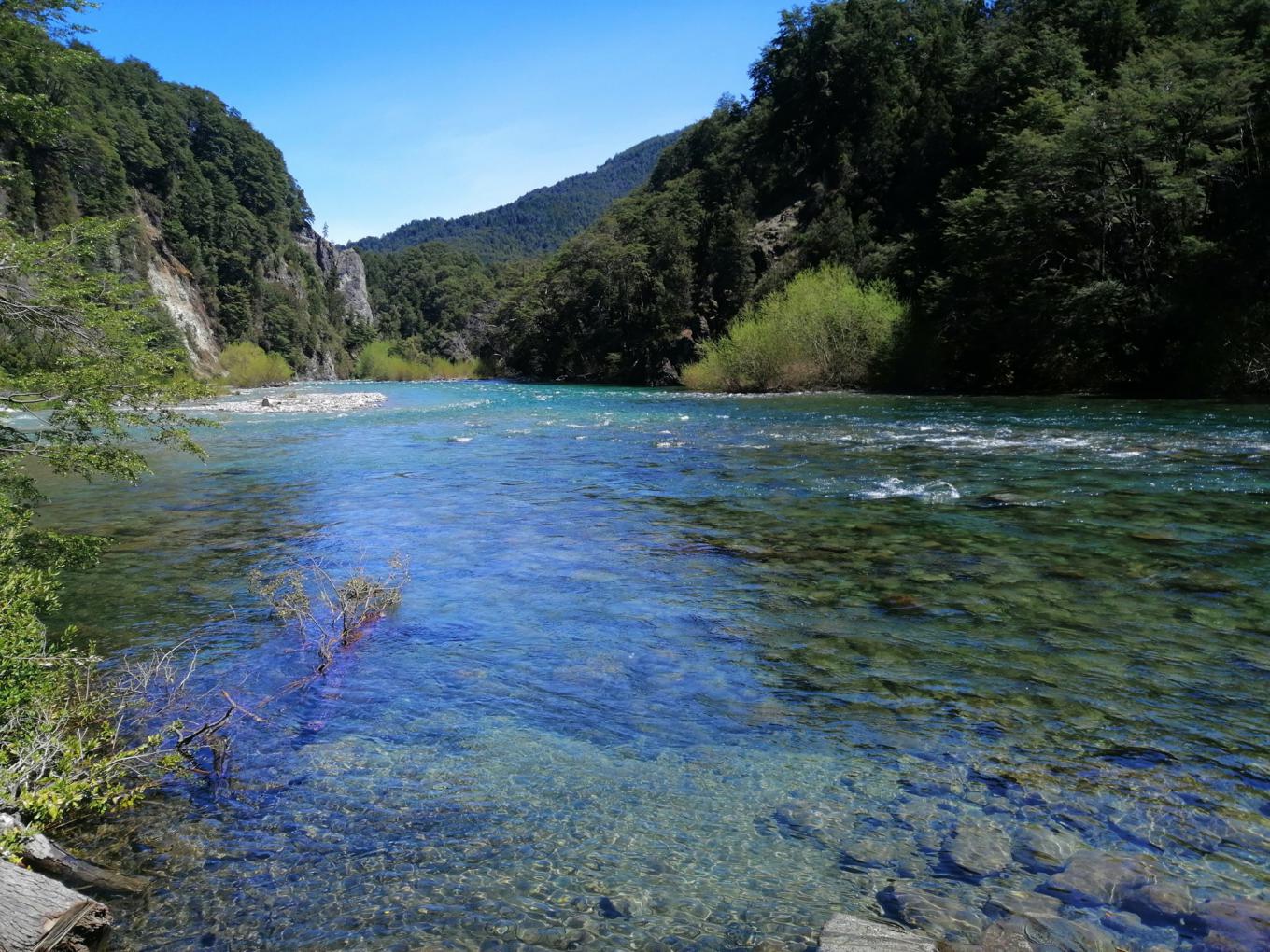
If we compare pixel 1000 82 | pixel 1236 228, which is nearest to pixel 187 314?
pixel 1000 82

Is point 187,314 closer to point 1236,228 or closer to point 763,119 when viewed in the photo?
point 763,119

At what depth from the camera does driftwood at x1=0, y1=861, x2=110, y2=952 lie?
9.05 ft

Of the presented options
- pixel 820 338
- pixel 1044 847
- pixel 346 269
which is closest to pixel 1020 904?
pixel 1044 847

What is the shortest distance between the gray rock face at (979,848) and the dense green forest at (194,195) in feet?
198

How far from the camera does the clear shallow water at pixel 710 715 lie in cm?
363

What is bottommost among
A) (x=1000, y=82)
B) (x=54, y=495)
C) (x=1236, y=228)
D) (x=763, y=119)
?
(x=54, y=495)

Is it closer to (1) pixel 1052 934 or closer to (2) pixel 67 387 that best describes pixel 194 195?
(2) pixel 67 387

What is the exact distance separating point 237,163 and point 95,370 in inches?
5993

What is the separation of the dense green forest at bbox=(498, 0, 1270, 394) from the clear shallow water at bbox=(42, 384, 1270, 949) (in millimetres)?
23389

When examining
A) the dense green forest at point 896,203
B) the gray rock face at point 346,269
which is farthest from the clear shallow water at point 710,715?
the gray rock face at point 346,269

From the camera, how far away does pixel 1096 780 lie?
4.44 metres

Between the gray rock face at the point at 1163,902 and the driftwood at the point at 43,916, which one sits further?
the gray rock face at the point at 1163,902

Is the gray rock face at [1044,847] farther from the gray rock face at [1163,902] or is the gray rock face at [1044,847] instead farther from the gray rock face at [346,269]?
the gray rock face at [346,269]

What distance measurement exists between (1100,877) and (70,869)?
481 centimetres
